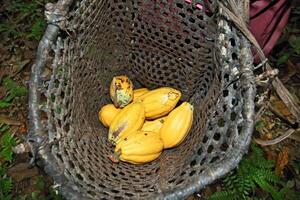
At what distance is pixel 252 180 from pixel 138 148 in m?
0.44

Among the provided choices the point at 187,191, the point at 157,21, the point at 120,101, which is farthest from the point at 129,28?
the point at 187,191

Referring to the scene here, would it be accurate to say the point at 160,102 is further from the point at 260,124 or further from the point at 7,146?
the point at 7,146

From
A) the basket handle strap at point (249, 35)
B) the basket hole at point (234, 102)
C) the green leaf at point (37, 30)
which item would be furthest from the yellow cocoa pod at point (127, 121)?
the green leaf at point (37, 30)

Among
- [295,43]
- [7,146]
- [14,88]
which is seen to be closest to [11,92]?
[14,88]

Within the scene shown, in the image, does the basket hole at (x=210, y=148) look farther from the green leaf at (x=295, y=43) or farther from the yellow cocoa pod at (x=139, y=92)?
the green leaf at (x=295, y=43)

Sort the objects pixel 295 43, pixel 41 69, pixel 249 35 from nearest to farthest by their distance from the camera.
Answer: pixel 249 35 → pixel 41 69 → pixel 295 43

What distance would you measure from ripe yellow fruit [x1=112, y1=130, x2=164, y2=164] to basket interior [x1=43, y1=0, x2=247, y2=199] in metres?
0.04

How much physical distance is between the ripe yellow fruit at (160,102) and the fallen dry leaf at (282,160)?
0.49m

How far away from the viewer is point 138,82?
164cm

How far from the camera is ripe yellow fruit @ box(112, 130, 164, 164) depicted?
1298 millimetres

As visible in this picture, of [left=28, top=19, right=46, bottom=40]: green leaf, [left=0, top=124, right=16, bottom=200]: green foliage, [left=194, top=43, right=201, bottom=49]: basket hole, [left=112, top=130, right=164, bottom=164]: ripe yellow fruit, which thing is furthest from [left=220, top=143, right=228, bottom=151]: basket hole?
[left=28, top=19, right=46, bottom=40]: green leaf

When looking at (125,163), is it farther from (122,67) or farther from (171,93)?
(122,67)

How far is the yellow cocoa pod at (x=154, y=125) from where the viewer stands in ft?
4.68

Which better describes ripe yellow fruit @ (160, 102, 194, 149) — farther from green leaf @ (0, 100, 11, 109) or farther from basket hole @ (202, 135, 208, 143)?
green leaf @ (0, 100, 11, 109)
